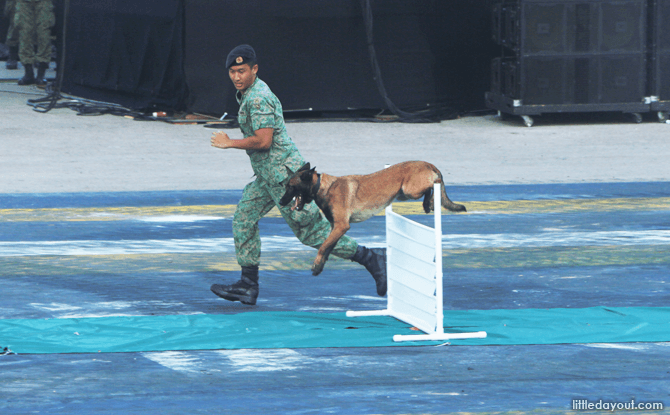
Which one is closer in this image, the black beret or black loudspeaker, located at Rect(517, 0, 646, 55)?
the black beret

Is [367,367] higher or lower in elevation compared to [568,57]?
lower

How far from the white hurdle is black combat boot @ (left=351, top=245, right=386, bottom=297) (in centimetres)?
25

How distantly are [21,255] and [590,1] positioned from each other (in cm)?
1136

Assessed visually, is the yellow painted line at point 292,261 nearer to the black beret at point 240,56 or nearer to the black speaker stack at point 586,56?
the black beret at point 240,56

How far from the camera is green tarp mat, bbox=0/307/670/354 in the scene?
6449mm

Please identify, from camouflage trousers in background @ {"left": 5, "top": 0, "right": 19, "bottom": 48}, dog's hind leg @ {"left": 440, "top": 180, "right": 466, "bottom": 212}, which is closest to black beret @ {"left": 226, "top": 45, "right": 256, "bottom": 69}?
dog's hind leg @ {"left": 440, "top": 180, "right": 466, "bottom": 212}

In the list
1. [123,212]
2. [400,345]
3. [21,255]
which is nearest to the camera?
[400,345]

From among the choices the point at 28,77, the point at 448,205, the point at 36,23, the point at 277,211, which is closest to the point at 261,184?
the point at 448,205

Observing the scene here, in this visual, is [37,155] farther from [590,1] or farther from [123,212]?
[590,1]

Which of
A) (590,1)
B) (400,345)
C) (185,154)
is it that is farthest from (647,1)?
(400,345)

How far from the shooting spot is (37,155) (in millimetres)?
15188

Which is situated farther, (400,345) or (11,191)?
(11,191)

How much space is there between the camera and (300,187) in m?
6.61

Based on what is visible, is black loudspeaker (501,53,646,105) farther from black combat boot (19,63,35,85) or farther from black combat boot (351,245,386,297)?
black combat boot (351,245,386,297)
